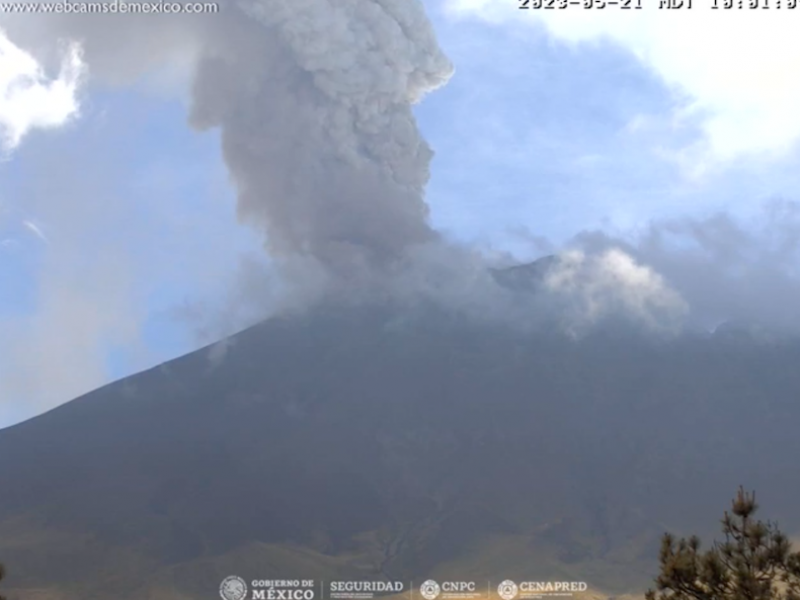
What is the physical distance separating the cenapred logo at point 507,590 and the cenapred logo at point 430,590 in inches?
233

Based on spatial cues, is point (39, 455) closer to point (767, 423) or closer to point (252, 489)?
point (252, 489)

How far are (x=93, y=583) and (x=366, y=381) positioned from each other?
54650 mm

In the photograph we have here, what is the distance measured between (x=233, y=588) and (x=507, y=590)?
81.8 ft

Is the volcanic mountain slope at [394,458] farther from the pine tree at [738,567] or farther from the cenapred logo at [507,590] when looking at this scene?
the pine tree at [738,567]

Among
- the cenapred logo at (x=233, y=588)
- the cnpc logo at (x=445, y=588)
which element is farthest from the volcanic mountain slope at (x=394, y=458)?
the cnpc logo at (x=445, y=588)

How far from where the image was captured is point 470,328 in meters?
160

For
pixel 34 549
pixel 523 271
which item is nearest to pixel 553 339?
pixel 523 271

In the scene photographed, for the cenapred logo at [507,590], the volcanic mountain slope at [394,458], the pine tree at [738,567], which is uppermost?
the volcanic mountain slope at [394,458]

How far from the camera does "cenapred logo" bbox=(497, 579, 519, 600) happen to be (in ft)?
303

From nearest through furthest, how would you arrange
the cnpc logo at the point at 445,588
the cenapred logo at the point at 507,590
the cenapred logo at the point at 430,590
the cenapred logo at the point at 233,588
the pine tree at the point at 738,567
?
the pine tree at the point at 738,567 < the cenapred logo at the point at 233,588 < the cenapred logo at the point at 507,590 < the cnpc logo at the point at 445,588 < the cenapred logo at the point at 430,590

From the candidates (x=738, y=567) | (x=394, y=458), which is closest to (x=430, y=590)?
(x=394, y=458)

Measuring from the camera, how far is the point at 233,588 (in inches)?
3684

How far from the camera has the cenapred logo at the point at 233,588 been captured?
295ft

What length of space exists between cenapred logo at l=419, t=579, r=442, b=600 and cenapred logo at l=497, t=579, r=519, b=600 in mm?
5913
